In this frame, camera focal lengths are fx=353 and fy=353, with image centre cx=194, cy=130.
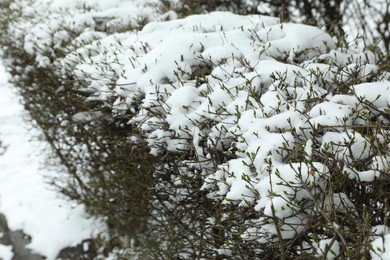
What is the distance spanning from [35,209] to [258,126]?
557 centimetres

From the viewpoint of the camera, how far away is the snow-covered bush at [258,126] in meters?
1.52

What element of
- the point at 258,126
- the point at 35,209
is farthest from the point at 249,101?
the point at 35,209

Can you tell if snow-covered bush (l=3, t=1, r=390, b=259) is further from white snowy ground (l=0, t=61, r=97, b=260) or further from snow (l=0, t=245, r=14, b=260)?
snow (l=0, t=245, r=14, b=260)

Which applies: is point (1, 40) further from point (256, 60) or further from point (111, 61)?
point (256, 60)

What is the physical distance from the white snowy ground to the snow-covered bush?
2874 millimetres

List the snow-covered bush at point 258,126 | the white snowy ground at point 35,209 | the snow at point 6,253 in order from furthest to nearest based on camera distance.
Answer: the white snowy ground at point 35,209 → the snow at point 6,253 → the snow-covered bush at point 258,126

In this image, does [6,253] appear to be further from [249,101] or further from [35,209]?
[249,101]

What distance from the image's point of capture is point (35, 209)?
6.20 metres

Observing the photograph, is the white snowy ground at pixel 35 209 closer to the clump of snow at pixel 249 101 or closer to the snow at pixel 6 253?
the snow at pixel 6 253

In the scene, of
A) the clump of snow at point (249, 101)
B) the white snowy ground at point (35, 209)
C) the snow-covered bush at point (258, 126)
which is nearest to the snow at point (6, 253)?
the white snowy ground at point (35, 209)

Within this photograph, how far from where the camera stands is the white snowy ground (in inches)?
219

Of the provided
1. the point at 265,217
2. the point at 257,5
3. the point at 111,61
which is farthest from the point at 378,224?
the point at 257,5

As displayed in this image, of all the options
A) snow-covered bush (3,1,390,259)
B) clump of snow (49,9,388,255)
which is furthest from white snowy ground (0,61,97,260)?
clump of snow (49,9,388,255)

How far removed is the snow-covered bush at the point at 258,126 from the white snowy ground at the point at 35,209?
2.87 meters
